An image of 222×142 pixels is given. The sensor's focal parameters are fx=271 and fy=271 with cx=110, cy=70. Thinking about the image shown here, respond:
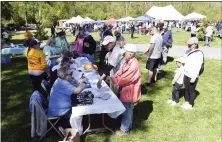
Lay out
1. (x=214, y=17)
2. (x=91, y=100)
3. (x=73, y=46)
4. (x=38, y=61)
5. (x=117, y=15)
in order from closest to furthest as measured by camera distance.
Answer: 1. (x=91, y=100)
2. (x=38, y=61)
3. (x=73, y=46)
4. (x=214, y=17)
5. (x=117, y=15)

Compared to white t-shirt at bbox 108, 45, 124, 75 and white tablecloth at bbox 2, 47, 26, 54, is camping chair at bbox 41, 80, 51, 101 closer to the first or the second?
white t-shirt at bbox 108, 45, 124, 75

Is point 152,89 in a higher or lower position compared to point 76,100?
lower

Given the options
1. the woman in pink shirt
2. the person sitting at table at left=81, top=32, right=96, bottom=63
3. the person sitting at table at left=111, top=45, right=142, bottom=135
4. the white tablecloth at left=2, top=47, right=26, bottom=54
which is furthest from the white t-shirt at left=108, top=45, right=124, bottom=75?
the white tablecloth at left=2, top=47, right=26, bottom=54

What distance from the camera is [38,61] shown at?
6336 millimetres

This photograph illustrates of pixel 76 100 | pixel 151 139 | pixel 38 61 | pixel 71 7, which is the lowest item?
pixel 151 139

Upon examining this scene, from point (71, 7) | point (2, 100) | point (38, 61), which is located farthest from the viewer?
point (71, 7)

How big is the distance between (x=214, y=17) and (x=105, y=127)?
174 feet

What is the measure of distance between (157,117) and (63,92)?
266 centimetres

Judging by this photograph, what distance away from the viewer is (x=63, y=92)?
15.5 feet

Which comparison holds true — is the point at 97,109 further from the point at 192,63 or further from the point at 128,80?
the point at 192,63

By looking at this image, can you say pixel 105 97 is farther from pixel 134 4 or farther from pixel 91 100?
pixel 134 4

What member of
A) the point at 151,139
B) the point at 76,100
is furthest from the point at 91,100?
the point at 151,139

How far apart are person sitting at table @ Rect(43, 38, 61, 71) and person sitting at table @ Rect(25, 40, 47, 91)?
61.7 inches

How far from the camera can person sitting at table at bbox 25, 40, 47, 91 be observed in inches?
246
